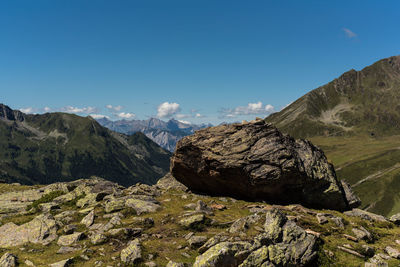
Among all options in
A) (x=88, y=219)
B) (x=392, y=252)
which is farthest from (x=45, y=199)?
(x=392, y=252)

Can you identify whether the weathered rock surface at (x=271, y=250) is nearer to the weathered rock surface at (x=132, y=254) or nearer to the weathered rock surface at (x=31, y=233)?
the weathered rock surface at (x=132, y=254)

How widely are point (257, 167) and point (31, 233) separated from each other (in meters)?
26.0

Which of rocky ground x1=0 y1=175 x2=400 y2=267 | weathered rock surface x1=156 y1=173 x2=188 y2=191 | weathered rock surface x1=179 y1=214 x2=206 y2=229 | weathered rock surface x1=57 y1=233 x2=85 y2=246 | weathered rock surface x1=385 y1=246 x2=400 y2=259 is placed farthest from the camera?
weathered rock surface x1=156 y1=173 x2=188 y2=191

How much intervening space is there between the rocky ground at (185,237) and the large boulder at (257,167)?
3.90 meters

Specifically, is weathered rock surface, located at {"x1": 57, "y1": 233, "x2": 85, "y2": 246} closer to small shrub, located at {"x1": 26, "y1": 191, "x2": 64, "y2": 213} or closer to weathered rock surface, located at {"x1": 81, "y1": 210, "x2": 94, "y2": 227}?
weathered rock surface, located at {"x1": 81, "y1": 210, "x2": 94, "y2": 227}

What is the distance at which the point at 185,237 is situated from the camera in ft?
66.2

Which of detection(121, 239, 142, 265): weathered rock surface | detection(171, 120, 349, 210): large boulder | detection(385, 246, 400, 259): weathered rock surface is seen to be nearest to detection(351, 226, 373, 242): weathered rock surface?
detection(385, 246, 400, 259): weathered rock surface

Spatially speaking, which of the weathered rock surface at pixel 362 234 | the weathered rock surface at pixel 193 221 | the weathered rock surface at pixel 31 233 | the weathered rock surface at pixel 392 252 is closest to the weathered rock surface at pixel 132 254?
the weathered rock surface at pixel 193 221

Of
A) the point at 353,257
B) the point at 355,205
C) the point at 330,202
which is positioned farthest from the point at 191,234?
the point at 355,205

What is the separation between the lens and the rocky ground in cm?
1645

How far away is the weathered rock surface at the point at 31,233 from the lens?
2166 cm

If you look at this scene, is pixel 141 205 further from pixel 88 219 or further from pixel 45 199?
pixel 45 199

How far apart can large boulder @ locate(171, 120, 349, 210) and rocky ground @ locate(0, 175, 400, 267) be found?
3.90 meters

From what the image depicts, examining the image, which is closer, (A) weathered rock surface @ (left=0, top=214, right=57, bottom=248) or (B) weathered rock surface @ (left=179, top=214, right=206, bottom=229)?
(A) weathered rock surface @ (left=0, top=214, right=57, bottom=248)
